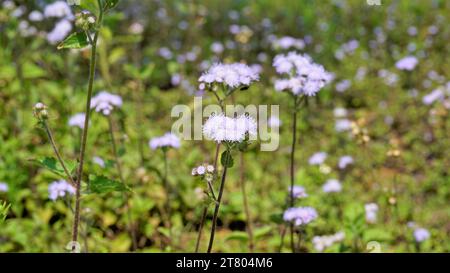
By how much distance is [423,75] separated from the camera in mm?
5832

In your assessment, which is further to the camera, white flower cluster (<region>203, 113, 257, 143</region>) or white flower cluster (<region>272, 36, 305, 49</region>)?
white flower cluster (<region>272, 36, 305, 49</region>)

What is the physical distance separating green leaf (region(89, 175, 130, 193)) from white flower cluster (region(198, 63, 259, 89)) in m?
0.55

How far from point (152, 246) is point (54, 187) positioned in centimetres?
101

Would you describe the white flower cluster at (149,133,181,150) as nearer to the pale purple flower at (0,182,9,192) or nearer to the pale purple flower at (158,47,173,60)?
the pale purple flower at (0,182,9,192)

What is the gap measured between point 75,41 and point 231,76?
647 mm

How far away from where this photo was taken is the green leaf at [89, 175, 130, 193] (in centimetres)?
200

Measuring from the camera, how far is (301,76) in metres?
2.40

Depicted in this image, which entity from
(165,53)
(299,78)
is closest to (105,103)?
(299,78)

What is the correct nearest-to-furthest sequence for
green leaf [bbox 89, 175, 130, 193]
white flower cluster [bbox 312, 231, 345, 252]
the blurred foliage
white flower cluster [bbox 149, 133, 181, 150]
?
green leaf [bbox 89, 175, 130, 193], white flower cluster [bbox 149, 133, 181, 150], white flower cluster [bbox 312, 231, 345, 252], the blurred foliage

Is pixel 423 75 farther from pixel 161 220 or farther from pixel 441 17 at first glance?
pixel 161 220

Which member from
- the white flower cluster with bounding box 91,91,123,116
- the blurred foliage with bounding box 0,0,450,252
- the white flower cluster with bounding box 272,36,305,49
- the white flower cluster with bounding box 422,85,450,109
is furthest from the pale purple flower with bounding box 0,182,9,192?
the white flower cluster with bounding box 422,85,450,109

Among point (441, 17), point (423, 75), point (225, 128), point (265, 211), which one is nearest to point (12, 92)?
point (265, 211)

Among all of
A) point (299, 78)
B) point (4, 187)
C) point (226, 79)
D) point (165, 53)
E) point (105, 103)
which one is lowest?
point (4, 187)

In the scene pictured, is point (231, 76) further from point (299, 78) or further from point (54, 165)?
point (54, 165)
